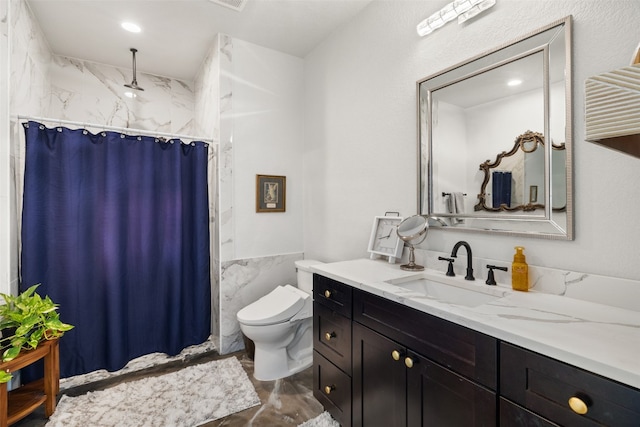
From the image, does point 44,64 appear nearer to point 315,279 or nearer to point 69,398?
point 69,398

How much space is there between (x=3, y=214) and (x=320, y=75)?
2430 mm

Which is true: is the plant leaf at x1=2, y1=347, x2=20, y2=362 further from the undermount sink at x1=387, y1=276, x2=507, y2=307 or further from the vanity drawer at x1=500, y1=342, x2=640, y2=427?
the vanity drawer at x1=500, y1=342, x2=640, y2=427

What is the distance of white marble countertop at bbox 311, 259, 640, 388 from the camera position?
2.34 feet

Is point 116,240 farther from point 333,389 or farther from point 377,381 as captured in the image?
point 377,381

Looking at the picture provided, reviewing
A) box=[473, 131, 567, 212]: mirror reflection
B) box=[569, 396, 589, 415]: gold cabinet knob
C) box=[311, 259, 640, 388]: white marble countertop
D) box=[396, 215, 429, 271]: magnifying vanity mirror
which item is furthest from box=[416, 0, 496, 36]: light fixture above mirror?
box=[569, 396, 589, 415]: gold cabinet knob

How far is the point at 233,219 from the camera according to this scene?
2578mm

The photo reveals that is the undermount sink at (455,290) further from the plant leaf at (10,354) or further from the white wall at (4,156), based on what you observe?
the white wall at (4,156)

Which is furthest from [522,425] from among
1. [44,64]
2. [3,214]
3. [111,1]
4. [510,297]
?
[44,64]

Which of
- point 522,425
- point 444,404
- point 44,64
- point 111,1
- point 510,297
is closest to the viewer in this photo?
point 522,425

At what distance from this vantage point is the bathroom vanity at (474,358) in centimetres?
73

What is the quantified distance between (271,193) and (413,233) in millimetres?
1508

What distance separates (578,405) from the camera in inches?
28.8

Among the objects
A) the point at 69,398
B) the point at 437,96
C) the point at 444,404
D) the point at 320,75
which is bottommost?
the point at 69,398

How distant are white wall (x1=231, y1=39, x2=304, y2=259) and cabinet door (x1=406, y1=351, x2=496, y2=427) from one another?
5.94 ft
